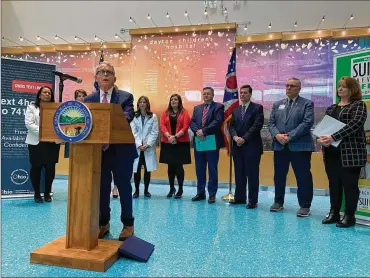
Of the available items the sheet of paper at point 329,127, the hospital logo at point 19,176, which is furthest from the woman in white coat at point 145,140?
the sheet of paper at point 329,127

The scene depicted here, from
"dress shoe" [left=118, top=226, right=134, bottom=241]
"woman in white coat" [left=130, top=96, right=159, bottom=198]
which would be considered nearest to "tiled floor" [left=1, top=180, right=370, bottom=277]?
"dress shoe" [left=118, top=226, right=134, bottom=241]

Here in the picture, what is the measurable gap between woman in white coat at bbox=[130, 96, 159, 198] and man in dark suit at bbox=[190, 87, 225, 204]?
24.8 inches

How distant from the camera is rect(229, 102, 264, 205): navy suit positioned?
412 cm

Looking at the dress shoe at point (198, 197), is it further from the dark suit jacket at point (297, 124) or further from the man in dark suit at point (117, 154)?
the man in dark suit at point (117, 154)

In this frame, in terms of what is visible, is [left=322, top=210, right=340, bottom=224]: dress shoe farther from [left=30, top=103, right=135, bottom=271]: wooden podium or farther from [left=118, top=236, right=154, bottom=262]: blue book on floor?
[left=30, top=103, right=135, bottom=271]: wooden podium

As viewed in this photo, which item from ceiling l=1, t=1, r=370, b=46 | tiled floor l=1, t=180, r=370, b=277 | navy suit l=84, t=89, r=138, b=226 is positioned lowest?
tiled floor l=1, t=180, r=370, b=277

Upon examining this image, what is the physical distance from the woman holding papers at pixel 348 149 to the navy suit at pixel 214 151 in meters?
1.55

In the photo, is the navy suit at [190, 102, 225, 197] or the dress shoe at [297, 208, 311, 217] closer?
the dress shoe at [297, 208, 311, 217]

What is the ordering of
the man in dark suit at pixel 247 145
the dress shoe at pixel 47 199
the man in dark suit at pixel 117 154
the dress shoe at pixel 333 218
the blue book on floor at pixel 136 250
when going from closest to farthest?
the blue book on floor at pixel 136 250
the man in dark suit at pixel 117 154
the dress shoe at pixel 333 218
the man in dark suit at pixel 247 145
the dress shoe at pixel 47 199

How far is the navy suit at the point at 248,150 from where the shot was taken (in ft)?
13.5

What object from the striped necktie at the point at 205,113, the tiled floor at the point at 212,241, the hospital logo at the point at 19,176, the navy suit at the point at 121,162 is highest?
the striped necktie at the point at 205,113

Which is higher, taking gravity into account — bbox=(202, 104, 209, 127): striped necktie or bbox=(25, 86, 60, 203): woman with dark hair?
bbox=(202, 104, 209, 127): striped necktie

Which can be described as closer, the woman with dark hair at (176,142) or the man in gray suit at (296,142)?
the man in gray suit at (296,142)

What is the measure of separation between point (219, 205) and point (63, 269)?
2540 mm
